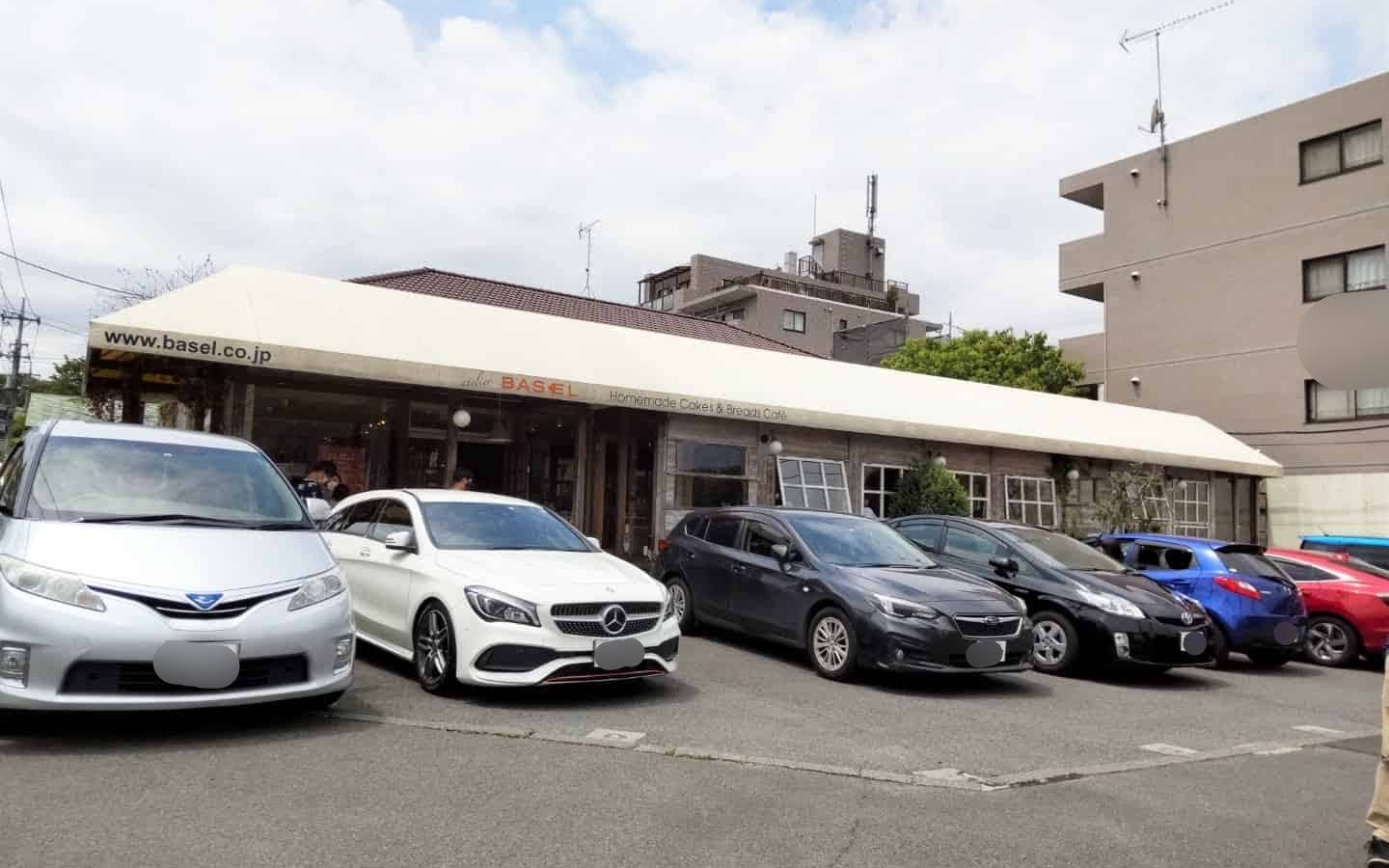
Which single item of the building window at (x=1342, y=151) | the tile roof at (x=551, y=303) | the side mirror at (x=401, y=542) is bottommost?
the side mirror at (x=401, y=542)

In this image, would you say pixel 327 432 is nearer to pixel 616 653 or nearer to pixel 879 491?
pixel 879 491

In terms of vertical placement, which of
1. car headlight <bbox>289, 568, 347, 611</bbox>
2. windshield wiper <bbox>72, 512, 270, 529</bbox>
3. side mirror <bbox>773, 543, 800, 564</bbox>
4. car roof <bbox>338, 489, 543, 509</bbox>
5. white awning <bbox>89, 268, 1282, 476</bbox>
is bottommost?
car headlight <bbox>289, 568, 347, 611</bbox>

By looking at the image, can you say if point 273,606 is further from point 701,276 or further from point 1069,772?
point 701,276

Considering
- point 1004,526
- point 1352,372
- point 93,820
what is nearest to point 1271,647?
point 1004,526

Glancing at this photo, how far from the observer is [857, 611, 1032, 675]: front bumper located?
7.57m

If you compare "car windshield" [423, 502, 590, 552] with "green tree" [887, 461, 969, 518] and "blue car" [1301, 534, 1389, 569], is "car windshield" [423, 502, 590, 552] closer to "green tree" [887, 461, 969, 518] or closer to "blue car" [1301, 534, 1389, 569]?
"green tree" [887, 461, 969, 518]

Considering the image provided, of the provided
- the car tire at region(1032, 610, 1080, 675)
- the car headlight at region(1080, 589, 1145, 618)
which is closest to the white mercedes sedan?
the car tire at region(1032, 610, 1080, 675)

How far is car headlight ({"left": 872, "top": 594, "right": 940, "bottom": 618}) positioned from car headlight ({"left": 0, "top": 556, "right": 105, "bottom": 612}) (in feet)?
17.9

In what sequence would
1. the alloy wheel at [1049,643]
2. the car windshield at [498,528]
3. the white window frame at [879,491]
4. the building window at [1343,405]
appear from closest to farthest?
the car windshield at [498,528], the alloy wheel at [1049,643], the white window frame at [879,491], the building window at [1343,405]

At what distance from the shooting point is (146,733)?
514 centimetres

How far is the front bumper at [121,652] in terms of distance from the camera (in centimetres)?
460

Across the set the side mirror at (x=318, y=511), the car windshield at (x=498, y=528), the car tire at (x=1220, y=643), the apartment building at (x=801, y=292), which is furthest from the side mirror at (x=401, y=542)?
the apartment building at (x=801, y=292)

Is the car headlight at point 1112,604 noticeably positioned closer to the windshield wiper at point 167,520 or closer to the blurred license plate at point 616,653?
the blurred license plate at point 616,653

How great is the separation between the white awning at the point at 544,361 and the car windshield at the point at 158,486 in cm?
433
